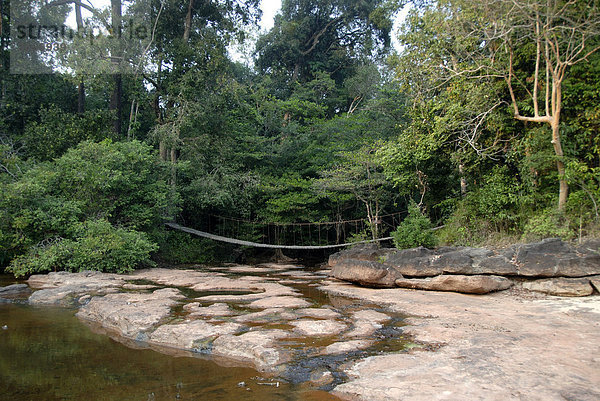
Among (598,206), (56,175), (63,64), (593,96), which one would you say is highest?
(63,64)

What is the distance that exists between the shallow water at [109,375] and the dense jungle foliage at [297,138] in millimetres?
4259

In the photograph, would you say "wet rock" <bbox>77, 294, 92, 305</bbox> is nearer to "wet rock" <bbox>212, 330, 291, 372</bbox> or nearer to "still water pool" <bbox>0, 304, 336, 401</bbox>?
"still water pool" <bbox>0, 304, 336, 401</bbox>

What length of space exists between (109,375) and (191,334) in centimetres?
79

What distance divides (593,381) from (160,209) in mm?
8769

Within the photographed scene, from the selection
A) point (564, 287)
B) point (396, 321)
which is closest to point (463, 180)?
point (564, 287)

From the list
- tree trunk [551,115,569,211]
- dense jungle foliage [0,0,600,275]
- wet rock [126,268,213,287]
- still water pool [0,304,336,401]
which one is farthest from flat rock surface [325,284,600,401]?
wet rock [126,268,213,287]

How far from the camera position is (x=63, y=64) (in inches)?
390

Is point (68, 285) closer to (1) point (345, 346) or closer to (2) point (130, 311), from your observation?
(2) point (130, 311)

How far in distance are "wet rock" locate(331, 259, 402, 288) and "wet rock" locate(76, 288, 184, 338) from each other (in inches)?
102

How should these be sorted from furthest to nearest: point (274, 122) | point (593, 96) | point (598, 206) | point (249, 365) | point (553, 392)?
point (274, 122) → point (593, 96) → point (598, 206) → point (249, 365) → point (553, 392)

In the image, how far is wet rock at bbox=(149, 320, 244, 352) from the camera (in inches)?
118

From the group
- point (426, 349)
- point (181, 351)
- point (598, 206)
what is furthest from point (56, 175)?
point (598, 206)

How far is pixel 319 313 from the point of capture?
12.7ft

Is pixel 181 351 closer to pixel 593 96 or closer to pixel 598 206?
pixel 598 206
